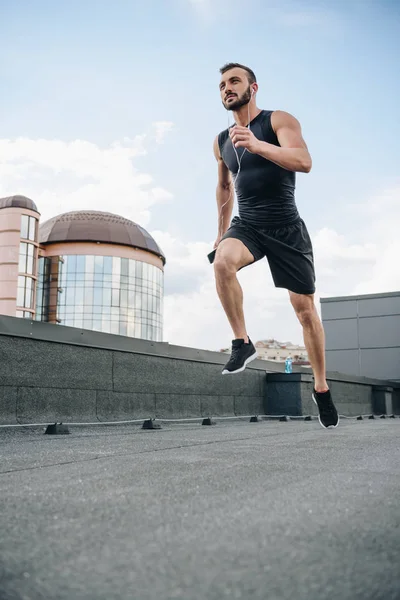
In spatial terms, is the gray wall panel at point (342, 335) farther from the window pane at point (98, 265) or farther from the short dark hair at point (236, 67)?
the window pane at point (98, 265)

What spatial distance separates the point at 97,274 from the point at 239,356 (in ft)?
203

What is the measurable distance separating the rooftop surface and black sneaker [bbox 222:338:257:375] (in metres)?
2.12

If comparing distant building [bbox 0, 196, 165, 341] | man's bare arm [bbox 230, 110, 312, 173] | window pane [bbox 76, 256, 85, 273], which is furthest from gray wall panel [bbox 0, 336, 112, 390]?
window pane [bbox 76, 256, 85, 273]

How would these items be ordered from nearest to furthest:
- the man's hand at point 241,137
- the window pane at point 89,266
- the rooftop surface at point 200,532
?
the rooftop surface at point 200,532
the man's hand at point 241,137
the window pane at point 89,266

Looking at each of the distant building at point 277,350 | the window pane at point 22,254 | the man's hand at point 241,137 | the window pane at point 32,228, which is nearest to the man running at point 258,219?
the man's hand at point 241,137

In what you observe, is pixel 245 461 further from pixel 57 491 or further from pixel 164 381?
pixel 164 381

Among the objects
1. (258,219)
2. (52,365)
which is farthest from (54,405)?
(258,219)

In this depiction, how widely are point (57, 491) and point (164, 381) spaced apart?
6.46m

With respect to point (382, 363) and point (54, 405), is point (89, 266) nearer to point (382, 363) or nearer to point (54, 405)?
point (382, 363)

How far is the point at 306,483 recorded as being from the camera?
5.54ft

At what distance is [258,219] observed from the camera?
15.4ft

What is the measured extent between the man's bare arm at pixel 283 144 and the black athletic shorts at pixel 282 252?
0.58 meters

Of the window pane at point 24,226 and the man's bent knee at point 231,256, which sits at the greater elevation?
the window pane at point 24,226

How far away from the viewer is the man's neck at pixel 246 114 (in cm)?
477
